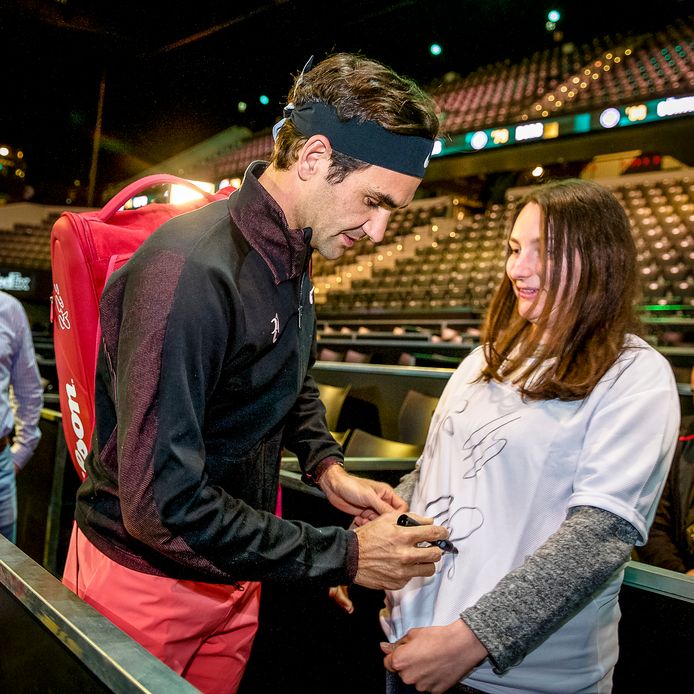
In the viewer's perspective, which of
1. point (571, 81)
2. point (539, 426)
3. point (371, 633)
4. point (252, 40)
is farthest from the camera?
point (252, 40)

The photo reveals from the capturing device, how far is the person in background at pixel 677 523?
1864 mm

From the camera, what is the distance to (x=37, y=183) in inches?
656

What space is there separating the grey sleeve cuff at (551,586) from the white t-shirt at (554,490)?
1.5 inches

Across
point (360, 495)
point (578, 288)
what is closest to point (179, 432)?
point (360, 495)

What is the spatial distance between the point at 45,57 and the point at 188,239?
14581 mm

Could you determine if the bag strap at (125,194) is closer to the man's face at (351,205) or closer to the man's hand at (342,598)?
the man's face at (351,205)

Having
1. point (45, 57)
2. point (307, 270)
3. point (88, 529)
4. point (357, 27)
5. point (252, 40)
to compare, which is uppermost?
point (357, 27)

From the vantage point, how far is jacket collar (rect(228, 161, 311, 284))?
98 centimetres

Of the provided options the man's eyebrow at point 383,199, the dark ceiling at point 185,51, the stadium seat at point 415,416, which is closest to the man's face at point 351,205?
the man's eyebrow at point 383,199

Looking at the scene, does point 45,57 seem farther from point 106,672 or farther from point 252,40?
point 106,672

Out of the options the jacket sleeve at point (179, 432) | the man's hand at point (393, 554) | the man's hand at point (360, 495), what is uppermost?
the jacket sleeve at point (179, 432)

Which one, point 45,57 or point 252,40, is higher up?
point 252,40

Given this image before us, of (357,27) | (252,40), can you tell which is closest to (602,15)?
(357,27)

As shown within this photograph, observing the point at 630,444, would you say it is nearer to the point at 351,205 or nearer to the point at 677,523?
the point at 351,205
